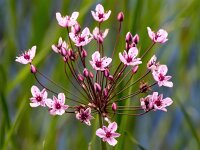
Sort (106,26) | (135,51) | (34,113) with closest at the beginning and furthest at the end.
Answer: (135,51) → (106,26) → (34,113)

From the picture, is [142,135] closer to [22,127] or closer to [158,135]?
[158,135]

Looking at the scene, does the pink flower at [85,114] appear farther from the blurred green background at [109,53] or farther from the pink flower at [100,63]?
the blurred green background at [109,53]

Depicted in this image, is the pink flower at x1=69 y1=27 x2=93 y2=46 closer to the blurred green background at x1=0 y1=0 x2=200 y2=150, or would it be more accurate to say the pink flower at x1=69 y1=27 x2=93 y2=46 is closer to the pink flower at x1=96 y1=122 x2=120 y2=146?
the pink flower at x1=96 y1=122 x2=120 y2=146

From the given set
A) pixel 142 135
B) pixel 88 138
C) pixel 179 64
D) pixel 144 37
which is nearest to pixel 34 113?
pixel 88 138

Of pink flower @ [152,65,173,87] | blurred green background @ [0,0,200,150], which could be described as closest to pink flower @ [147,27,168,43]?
pink flower @ [152,65,173,87]

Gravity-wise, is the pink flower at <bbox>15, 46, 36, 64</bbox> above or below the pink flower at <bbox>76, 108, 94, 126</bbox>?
above

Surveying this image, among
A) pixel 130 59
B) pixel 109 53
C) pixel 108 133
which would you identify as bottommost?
pixel 108 133

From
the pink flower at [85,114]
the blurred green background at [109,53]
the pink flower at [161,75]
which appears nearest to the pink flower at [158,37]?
the pink flower at [161,75]

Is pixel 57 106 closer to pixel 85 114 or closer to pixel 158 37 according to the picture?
pixel 85 114

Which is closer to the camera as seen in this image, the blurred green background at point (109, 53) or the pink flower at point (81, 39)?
the pink flower at point (81, 39)

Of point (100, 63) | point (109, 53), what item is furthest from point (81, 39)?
point (109, 53)

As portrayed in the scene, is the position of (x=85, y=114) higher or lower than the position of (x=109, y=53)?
lower
